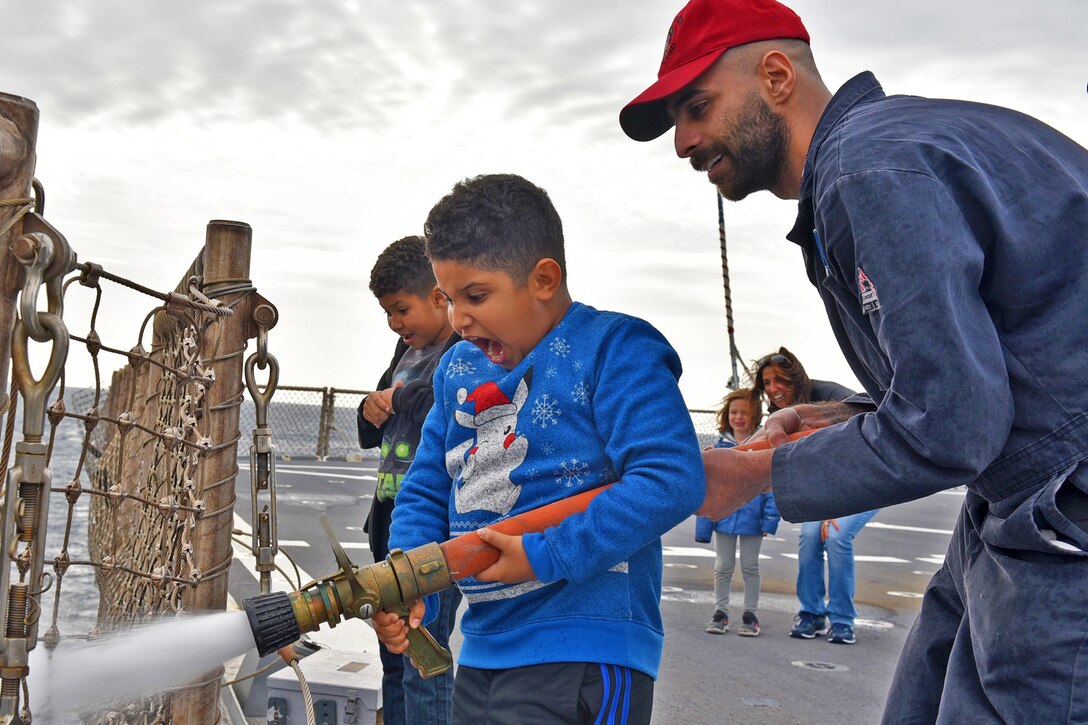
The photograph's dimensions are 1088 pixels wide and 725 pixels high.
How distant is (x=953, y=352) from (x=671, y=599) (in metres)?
7.96

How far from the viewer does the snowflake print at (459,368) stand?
2.72m

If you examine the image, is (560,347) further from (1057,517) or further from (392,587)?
(1057,517)

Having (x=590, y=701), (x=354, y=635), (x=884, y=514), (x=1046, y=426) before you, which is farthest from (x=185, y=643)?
(x=884, y=514)

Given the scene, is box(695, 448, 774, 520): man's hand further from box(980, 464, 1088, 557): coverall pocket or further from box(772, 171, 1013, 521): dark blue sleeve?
box(980, 464, 1088, 557): coverall pocket

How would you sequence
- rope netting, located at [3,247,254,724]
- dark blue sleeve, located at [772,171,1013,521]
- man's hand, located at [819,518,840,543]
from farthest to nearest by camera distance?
man's hand, located at [819,518,840,543] → rope netting, located at [3,247,254,724] → dark blue sleeve, located at [772,171,1013,521]

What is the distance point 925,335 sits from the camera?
168 cm

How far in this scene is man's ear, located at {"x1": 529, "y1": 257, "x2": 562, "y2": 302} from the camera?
2.60 metres

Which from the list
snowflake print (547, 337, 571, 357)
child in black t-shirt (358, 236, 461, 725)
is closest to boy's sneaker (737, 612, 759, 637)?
child in black t-shirt (358, 236, 461, 725)

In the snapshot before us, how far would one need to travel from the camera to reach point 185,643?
2.27m

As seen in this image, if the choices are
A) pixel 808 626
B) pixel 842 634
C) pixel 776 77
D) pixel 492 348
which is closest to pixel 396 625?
pixel 492 348

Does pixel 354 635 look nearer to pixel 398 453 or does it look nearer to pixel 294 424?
pixel 398 453

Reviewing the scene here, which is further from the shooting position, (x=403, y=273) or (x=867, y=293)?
(x=403, y=273)

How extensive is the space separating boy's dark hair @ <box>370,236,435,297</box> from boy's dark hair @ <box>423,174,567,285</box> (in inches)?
61.8

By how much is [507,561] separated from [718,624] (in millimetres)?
5985
